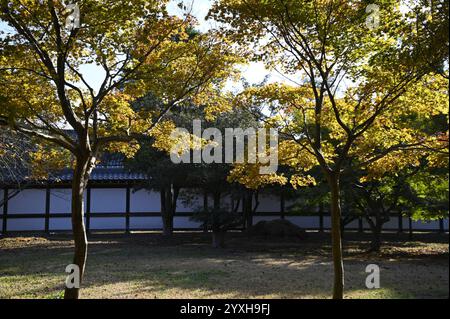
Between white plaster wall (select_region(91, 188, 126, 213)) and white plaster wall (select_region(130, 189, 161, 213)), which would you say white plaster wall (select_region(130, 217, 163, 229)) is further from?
white plaster wall (select_region(91, 188, 126, 213))

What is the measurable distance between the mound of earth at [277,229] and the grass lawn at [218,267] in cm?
49

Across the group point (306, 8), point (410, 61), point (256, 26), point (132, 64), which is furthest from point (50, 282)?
point (410, 61)

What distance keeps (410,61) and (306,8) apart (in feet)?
5.47

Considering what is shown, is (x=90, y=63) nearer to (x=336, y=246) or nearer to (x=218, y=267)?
(x=336, y=246)

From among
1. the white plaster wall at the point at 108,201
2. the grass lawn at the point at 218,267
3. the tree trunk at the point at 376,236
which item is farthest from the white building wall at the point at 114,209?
the tree trunk at the point at 376,236

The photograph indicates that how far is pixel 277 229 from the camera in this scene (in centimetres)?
1836

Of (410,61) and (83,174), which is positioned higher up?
(410,61)

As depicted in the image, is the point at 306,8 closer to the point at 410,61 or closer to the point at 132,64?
the point at 410,61

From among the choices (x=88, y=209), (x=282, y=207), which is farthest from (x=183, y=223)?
(x=282, y=207)

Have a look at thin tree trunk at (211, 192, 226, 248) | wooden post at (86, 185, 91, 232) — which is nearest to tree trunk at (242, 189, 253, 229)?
thin tree trunk at (211, 192, 226, 248)

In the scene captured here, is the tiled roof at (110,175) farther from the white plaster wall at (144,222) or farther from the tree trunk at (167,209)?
the white plaster wall at (144,222)

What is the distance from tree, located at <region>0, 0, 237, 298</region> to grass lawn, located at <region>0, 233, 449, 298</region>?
2.50 meters

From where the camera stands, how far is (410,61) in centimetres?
625
